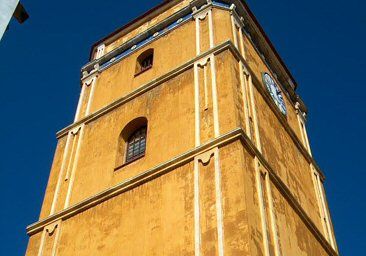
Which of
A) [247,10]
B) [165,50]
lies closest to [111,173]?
[165,50]

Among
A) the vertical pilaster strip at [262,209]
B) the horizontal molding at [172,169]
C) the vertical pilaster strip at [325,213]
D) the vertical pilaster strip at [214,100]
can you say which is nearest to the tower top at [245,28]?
the vertical pilaster strip at [214,100]

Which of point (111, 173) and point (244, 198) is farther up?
point (111, 173)

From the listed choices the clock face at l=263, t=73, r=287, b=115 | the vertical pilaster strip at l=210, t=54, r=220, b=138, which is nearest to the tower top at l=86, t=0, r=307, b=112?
the clock face at l=263, t=73, r=287, b=115

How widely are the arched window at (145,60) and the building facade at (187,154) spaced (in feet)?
0.19

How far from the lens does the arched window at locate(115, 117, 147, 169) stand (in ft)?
46.9

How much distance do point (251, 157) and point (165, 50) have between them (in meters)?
6.37

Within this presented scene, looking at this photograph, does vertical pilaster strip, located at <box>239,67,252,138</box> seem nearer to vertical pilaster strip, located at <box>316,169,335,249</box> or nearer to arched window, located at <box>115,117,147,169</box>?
arched window, located at <box>115,117,147,169</box>

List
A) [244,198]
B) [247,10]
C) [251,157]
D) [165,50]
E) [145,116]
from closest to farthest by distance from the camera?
[244,198] < [251,157] < [145,116] < [165,50] < [247,10]

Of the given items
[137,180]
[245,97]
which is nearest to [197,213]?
[137,180]

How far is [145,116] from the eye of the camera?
48.5 feet

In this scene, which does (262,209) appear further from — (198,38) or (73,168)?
(198,38)

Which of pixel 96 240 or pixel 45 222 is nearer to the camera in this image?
pixel 96 240

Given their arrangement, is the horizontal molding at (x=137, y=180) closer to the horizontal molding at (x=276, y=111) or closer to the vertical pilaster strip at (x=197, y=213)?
the vertical pilaster strip at (x=197, y=213)

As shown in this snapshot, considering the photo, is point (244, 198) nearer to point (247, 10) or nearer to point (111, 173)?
point (111, 173)
